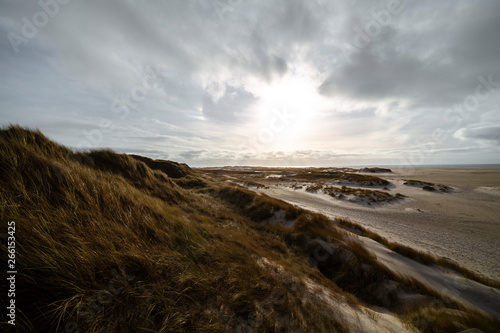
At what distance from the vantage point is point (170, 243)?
3.50 metres

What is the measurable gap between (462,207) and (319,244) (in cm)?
1949

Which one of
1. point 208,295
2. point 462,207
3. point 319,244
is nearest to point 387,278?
Answer: point 319,244

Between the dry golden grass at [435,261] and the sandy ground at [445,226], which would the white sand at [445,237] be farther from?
the dry golden grass at [435,261]

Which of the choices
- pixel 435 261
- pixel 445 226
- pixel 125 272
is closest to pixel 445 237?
pixel 445 226

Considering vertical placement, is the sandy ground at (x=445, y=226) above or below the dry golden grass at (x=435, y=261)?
below

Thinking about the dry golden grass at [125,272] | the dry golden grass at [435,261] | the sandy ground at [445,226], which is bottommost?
the sandy ground at [445,226]

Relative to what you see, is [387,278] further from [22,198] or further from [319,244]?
[22,198]

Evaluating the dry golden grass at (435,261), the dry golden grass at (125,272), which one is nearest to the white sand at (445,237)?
the dry golden grass at (435,261)

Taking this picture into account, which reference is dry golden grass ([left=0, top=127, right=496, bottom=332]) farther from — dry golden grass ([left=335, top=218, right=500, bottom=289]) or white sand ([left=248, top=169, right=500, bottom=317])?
dry golden grass ([left=335, top=218, right=500, bottom=289])

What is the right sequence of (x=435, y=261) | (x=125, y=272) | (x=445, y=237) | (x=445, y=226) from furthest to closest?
1. (x=445, y=226)
2. (x=445, y=237)
3. (x=435, y=261)
4. (x=125, y=272)

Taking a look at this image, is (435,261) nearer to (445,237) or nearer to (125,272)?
(445,237)

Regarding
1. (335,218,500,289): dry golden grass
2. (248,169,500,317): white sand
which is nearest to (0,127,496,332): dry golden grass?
(248,169,500,317): white sand

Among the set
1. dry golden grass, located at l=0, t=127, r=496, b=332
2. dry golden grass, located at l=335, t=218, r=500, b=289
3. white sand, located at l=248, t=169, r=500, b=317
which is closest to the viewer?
dry golden grass, located at l=0, t=127, r=496, b=332

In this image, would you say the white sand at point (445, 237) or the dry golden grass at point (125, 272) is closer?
the dry golden grass at point (125, 272)
